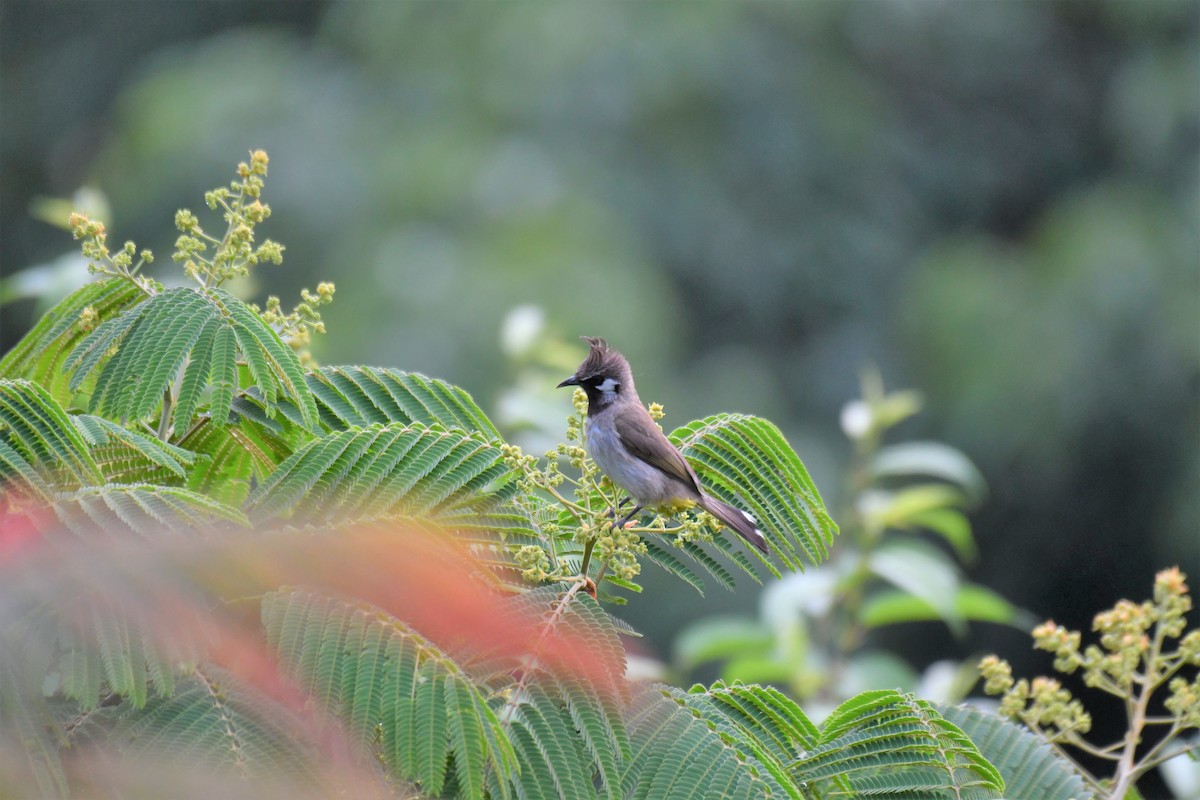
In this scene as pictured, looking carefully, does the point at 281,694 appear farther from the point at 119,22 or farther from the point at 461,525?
the point at 119,22

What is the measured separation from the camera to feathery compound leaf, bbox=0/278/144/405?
8.26 feet

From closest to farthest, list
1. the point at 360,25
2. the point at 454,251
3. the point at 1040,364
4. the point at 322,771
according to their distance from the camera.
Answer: the point at 322,771
the point at 454,251
the point at 1040,364
the point at 360,25

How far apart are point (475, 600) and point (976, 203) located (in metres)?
16.0

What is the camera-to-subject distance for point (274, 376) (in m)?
2.33

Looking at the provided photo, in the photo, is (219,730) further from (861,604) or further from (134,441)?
(861,604)

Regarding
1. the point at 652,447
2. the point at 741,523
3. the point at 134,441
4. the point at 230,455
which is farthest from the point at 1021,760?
the point at 134,441

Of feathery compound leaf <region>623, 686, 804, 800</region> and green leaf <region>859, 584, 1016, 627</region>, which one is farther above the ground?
green leaf <region>859, 584, 1016, 627</region>

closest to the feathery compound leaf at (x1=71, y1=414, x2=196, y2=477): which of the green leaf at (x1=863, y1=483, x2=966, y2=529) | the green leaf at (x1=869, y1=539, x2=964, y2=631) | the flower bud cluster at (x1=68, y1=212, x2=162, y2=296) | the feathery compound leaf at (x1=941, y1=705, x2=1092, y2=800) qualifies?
the flower bud cluster at (x1=68, y1=212, x2=162, y2=296)

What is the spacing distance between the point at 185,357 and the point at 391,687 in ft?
2.81

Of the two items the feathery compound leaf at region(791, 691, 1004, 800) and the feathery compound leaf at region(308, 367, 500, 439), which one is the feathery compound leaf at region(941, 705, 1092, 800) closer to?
the feathery compound leaf at region(791, 691, 1004, 800)

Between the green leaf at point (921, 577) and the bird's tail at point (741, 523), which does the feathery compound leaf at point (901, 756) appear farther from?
the green leaf at point (921, 577)

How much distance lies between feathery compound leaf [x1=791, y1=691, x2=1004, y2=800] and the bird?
58 centimetres

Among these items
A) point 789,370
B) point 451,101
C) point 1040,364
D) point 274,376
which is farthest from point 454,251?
point 274,376

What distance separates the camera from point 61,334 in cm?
252
